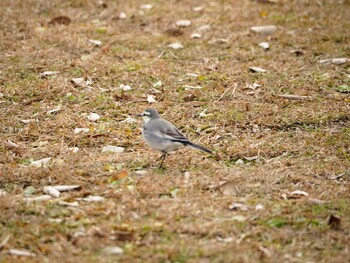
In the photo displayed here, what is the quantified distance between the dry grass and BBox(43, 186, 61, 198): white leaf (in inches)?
4.1

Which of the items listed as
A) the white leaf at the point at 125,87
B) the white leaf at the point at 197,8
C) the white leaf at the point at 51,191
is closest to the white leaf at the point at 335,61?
the white leaf at the point at 125,87

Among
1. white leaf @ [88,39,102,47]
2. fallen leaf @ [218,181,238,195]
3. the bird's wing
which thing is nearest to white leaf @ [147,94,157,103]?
the bird's wing

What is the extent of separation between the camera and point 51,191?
13.9ft

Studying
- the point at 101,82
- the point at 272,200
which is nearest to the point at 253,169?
the point at 272,200

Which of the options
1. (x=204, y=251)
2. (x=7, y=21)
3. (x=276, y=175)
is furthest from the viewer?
(x=7, y=21)

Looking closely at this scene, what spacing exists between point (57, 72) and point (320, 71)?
10.0 ft

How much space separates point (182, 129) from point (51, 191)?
5.53 ft

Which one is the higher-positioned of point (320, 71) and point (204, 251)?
point (204, 251)

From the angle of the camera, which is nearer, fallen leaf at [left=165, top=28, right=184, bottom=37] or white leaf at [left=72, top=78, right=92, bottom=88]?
white leaf at [left=72, top=78, right=92, bottom=88]

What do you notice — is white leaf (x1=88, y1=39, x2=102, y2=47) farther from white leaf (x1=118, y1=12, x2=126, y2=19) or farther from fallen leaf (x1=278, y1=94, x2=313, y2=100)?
fallen leaf (x1=278, y1=94, x2=313, y2=100)

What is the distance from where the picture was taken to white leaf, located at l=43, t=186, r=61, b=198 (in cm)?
422

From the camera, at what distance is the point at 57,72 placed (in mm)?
6797

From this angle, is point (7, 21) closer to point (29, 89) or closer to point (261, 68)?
point (29, 89)

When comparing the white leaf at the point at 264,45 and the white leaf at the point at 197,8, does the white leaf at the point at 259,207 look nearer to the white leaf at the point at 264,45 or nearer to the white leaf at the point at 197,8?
the white leaf at the point at 264,45
